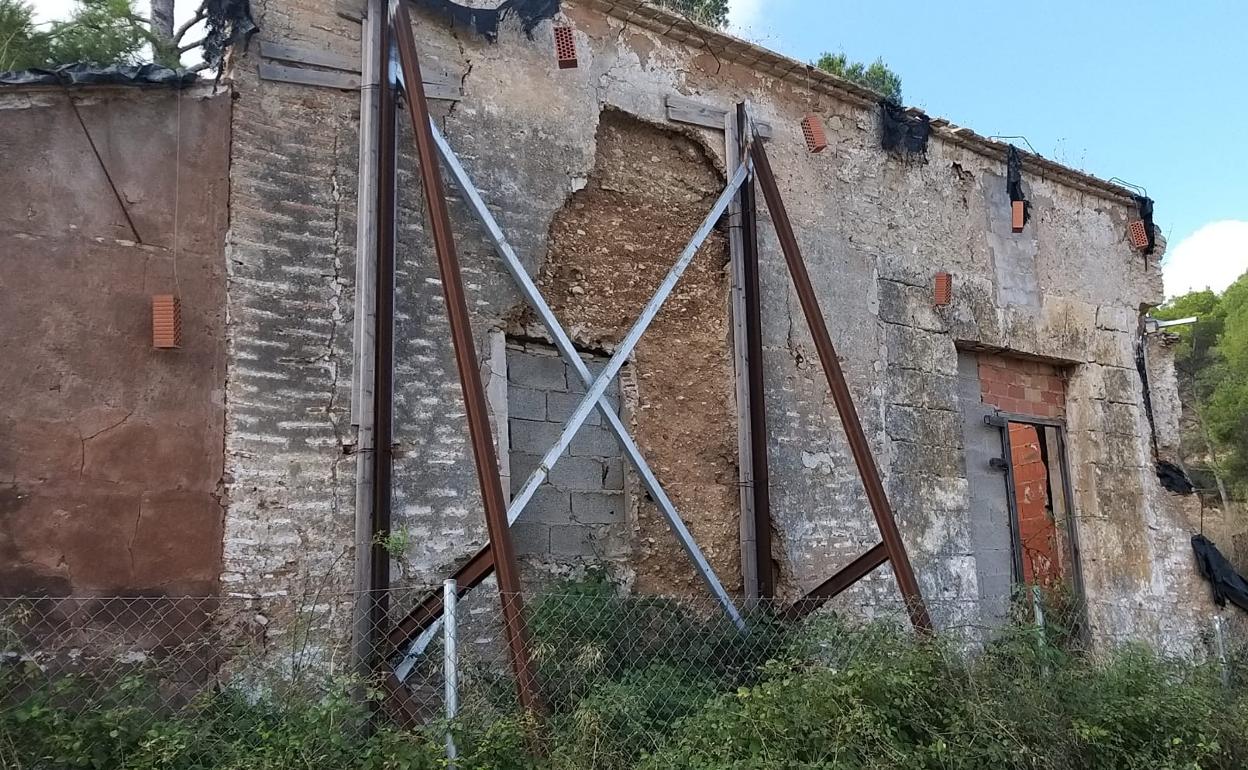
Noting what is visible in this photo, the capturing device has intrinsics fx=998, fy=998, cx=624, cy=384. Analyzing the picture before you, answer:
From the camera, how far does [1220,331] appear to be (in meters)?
26.3

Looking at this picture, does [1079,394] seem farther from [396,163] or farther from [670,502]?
[396,163]

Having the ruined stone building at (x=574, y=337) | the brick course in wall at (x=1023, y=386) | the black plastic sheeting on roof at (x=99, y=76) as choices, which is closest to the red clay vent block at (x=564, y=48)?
the ruined stone building at (x=574, y=337)

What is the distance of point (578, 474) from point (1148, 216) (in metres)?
6.93

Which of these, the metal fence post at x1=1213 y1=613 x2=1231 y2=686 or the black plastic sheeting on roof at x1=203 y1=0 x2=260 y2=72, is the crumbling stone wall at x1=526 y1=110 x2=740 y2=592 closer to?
the black plastic sheeting on roof at x1=203 y1=0 x2=260 y2=72

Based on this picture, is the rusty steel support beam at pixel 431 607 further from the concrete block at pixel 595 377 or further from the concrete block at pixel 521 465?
the concrete block at pixel 595 377

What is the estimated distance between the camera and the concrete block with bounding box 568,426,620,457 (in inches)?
241

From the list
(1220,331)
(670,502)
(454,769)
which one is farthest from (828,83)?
(1220,331)

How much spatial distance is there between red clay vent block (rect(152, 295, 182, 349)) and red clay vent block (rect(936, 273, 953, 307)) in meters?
5.70

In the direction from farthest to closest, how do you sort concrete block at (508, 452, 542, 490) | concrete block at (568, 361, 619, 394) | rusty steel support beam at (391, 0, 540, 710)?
concrete block at (568, 361, 619, 394) < concrete block at (508, 452, 542, 490) < rusty steel support beam at (391, 0, 540, 710)

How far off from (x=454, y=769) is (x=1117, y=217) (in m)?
8.60

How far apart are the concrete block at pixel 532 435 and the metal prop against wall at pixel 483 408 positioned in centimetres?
39

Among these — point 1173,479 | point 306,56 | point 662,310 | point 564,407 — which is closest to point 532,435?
point 564,407

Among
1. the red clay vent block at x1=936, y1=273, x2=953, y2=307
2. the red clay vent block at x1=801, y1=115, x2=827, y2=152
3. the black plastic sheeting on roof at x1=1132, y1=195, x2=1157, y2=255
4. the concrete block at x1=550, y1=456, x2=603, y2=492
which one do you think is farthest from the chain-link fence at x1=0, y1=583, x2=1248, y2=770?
the black plastic sheeting on roof at x1=1132, y1=195, x2=1157, y2=255

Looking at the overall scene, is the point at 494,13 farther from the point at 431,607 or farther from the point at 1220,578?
the point at 1220,578
